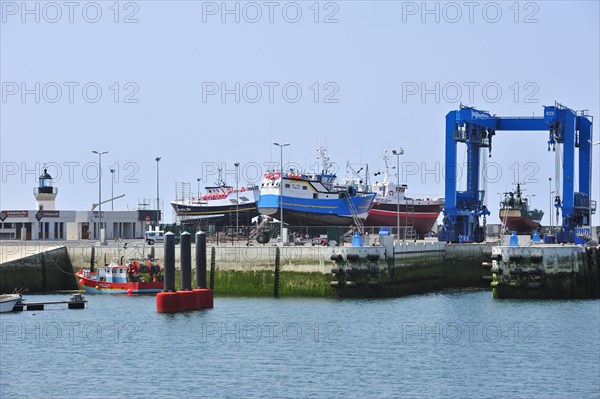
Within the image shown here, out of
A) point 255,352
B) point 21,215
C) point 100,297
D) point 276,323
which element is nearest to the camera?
point 255,352

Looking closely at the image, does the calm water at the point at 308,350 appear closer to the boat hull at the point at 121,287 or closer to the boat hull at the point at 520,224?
the boat hull at the point at 121,287

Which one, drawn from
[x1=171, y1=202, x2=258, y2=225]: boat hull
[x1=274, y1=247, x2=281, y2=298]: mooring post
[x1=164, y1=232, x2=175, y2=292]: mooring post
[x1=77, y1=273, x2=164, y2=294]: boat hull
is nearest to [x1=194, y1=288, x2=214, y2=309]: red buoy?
[x1=164, y1=232, x2=175, y2=292]: mooring post

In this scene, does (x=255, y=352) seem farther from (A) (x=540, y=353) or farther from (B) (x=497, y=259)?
(B) (x=497, y=259)

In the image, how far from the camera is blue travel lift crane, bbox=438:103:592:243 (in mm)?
82812

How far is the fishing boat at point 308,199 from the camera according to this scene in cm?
10212

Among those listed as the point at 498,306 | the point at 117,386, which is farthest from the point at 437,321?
the point at 117,386

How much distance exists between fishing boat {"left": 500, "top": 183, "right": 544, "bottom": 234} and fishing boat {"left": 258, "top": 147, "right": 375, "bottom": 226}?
14.2 m

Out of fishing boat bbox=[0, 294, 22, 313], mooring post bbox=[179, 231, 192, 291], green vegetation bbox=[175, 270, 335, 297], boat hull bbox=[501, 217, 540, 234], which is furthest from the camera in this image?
boat hull bbox=[501, 217, 540, 234]

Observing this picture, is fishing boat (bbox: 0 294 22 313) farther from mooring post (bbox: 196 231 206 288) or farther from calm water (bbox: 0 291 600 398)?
mooring post (bbox: 196 231 206 288)

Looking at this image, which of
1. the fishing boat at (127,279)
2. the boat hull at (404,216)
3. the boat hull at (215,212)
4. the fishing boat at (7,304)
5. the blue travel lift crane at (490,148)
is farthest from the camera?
the boat hull at (404,216)

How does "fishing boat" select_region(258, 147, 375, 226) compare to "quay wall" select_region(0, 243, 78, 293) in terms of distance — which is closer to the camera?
"quay wall" select_region(0, 243, 78, 293)

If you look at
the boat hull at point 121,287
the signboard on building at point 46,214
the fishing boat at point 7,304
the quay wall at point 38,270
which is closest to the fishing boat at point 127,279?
the boat hull at point 121,287

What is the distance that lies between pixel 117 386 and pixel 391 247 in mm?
30111

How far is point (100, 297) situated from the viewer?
73.0m
